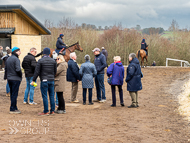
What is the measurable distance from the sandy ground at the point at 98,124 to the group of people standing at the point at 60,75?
0.44 metres

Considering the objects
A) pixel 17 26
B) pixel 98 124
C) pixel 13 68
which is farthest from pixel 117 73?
pixel 17 26

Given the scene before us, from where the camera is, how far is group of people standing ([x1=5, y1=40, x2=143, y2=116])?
8656 millimetres

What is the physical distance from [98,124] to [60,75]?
224 centimetres

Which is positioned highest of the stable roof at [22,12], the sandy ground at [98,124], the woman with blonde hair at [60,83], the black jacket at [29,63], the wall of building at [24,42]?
the stable roof at [22,12]

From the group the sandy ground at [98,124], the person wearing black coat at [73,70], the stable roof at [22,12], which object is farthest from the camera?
the stable roof at [22,12]

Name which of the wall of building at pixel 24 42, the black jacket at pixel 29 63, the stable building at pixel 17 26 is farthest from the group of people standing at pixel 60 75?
the wall of building at pixel 24 42

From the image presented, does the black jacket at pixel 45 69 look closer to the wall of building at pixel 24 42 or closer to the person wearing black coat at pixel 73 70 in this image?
the person wearing black coat at pixel 73 70

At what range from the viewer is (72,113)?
9.51 m

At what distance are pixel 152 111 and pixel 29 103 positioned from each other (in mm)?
4378

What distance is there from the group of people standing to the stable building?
39.6 ft

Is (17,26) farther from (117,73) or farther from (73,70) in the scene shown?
(117,73)

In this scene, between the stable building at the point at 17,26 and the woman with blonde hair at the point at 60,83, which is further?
the stable building at the point at 17,26

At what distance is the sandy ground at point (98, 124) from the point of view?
21.4 ft

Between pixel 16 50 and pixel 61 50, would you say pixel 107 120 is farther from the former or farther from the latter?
pixel 61 50
